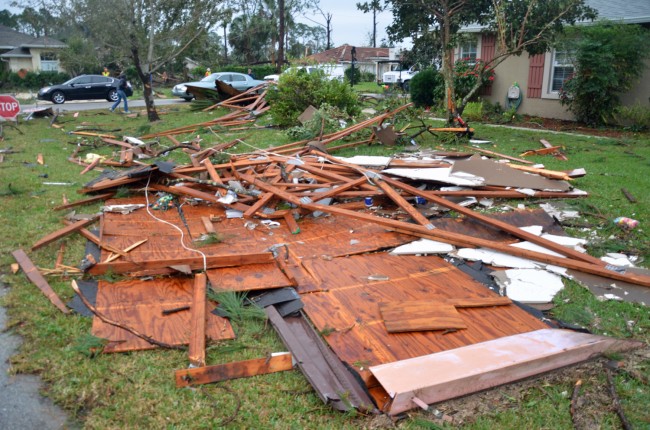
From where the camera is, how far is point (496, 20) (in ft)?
39.2

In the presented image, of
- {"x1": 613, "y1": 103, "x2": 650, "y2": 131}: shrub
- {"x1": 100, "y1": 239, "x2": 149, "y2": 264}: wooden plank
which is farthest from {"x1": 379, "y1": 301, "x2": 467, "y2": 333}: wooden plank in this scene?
{"x1": 613, "y1": 103, "x2": 650, "y2": 131}: shrub

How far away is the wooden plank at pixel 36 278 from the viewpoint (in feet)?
13.5

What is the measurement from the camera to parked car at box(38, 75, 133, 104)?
2605 cm

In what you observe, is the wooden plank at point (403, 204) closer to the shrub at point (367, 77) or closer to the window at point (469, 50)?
the window at point (469, 50)

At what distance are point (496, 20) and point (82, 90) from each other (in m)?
22.7

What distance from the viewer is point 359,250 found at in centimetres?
527

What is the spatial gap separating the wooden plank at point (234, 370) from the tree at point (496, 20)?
10.5m

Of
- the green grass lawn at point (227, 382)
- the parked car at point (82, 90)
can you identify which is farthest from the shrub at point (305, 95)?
the parked car at point (82, 90)

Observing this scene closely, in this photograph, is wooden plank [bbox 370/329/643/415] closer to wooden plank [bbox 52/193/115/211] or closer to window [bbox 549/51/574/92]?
wooden plank [bbox 52/193/115/211]

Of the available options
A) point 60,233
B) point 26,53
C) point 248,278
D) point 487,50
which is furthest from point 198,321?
point 26,53

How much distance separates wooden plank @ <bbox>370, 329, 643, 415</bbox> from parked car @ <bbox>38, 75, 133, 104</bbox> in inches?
1042

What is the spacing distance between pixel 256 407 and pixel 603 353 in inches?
90.2

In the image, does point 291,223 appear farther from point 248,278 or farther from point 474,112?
point 474,112

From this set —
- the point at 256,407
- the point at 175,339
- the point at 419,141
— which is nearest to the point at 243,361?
the point at 256,407
